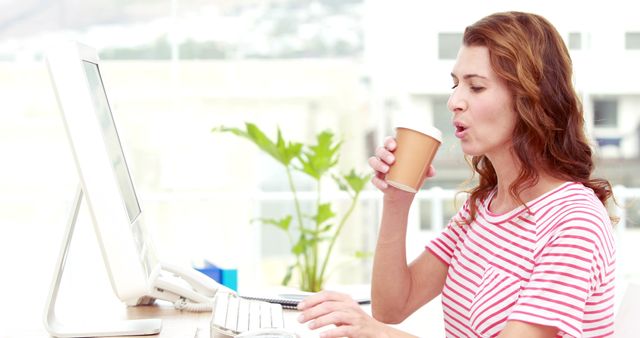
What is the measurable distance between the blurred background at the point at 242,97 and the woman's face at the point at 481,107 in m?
3.52

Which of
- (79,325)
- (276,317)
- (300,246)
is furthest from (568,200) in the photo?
(300,246)

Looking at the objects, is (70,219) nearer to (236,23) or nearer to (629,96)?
(236,23)

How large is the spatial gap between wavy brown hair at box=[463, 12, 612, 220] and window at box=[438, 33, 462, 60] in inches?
147

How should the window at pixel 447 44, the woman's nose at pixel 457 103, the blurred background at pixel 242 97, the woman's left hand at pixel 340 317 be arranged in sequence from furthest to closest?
the window at pixel 447 44 < the blurred background at pixel 242 97 < the woman's nose at pixel 457 103 < the woman's left hand at pixel 340 317

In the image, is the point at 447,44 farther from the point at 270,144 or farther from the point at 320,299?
the point at 320,299

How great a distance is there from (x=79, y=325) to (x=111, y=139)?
1.12 ft

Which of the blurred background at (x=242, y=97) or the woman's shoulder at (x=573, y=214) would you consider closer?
the woman's shoulder at (x=573, y=214)

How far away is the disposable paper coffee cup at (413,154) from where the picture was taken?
1424 mm

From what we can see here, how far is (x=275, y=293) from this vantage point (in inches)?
82.7

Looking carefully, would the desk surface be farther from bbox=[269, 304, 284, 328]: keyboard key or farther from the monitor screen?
the monitor screen

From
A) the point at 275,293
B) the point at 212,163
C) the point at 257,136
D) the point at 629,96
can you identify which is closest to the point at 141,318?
the point at 275,293

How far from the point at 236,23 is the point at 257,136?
67.9 inches

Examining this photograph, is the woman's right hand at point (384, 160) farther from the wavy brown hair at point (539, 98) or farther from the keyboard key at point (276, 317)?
the keyboard key at point (276, 317)

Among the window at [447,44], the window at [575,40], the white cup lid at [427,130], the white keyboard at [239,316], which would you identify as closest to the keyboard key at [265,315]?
the white keyboard at [239,316]
